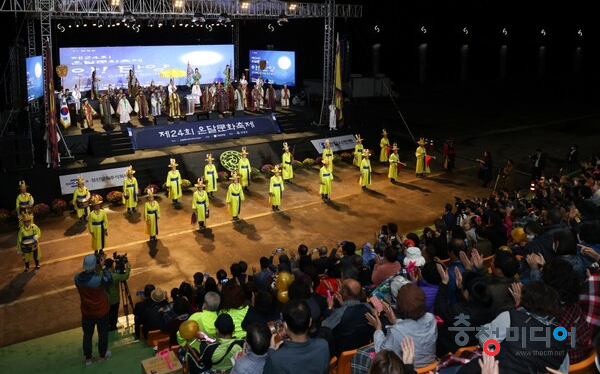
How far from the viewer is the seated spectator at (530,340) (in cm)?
366

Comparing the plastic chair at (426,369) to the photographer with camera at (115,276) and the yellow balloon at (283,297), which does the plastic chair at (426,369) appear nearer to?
the yellow balloon at (283,297)

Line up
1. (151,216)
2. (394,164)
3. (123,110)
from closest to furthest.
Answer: (151,216)
(394,164)
(123,110)

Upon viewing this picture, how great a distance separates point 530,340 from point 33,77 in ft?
56.0

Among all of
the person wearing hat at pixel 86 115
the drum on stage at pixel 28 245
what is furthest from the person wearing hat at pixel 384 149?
the drum on stage at pixel 28 245

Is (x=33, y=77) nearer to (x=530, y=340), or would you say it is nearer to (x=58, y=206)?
(x=58, y=206)

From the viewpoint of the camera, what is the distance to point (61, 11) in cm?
1756

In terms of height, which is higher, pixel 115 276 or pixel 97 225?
pixel 115 276

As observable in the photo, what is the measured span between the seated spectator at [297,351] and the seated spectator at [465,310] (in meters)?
1.37

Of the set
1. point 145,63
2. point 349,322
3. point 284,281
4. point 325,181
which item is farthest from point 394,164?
point 349,322

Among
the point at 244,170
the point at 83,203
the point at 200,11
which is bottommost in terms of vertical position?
the point at 83,203

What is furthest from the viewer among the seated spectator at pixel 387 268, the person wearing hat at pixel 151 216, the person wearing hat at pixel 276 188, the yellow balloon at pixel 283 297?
the person wearing hat at pixel 276 188

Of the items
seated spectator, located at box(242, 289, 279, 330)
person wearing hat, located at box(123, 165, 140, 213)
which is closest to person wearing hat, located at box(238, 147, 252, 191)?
person wearing hat, located at box(123, 165, 140, 213)

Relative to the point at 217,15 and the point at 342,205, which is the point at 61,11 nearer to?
the point at 217,15

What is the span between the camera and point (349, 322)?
16.9 feet
